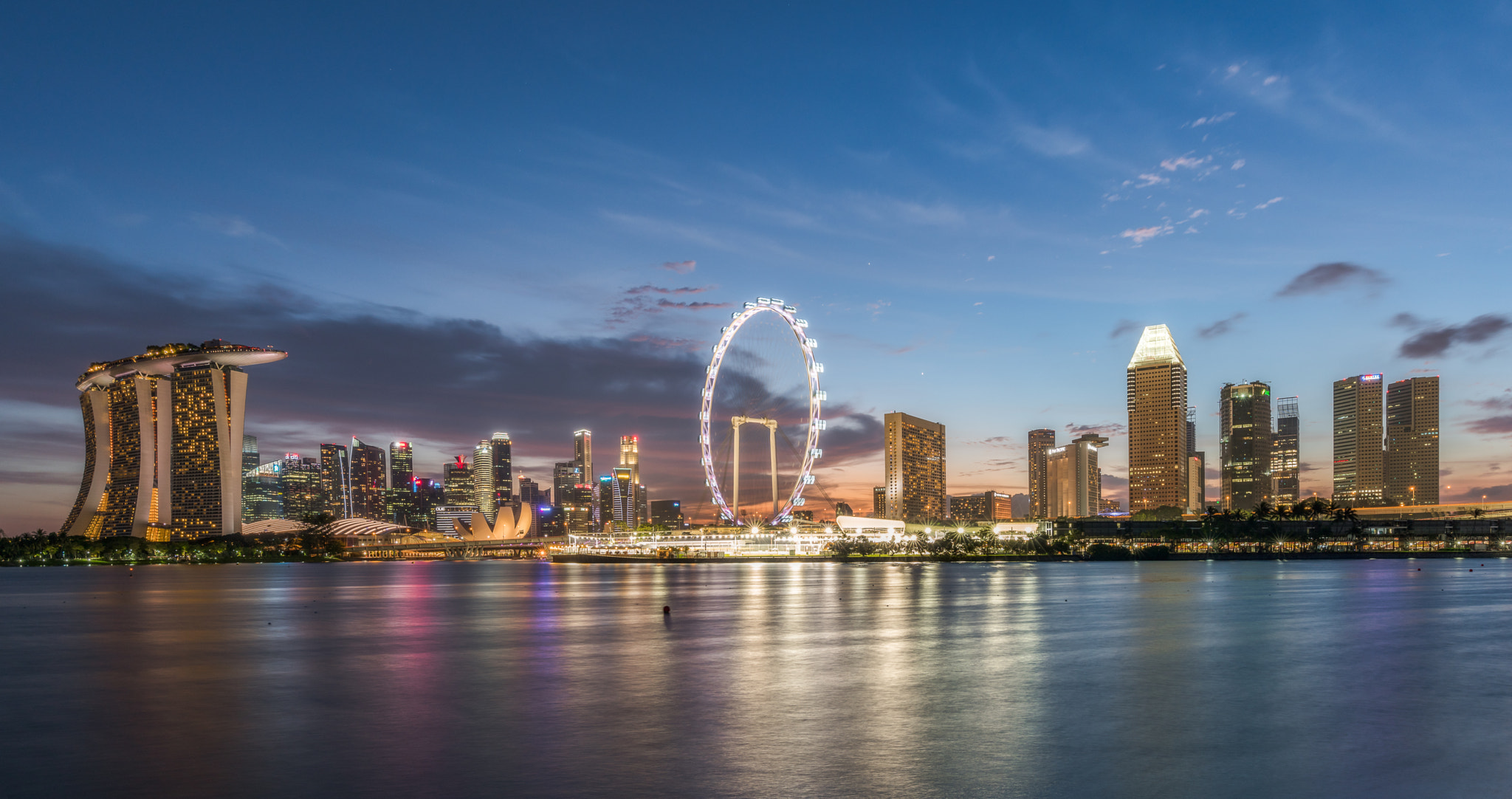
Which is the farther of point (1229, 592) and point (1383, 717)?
point (1229, 592)

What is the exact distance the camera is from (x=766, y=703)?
3038 cm

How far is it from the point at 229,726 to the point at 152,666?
681 inches

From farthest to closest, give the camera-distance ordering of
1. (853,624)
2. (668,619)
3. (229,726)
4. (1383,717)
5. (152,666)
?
(668,619) → (853,624) → (152,666) → (1383,717) → (229,726)

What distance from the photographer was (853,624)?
57.4m

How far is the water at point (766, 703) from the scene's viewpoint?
21.3 meters

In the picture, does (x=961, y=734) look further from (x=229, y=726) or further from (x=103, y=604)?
(x=103, y=604)

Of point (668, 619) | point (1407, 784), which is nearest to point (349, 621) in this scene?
point (668, 619)

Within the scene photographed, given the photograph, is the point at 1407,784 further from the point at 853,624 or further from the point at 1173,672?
the point at 853,624

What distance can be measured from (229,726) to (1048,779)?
69.3 feet

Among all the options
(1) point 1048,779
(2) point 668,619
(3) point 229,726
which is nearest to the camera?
(1) point 1048,779

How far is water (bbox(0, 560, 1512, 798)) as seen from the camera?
2133cm

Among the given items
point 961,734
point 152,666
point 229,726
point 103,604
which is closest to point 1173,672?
point 961,734

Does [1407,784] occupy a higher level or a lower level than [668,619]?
higher

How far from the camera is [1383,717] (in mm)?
29094
